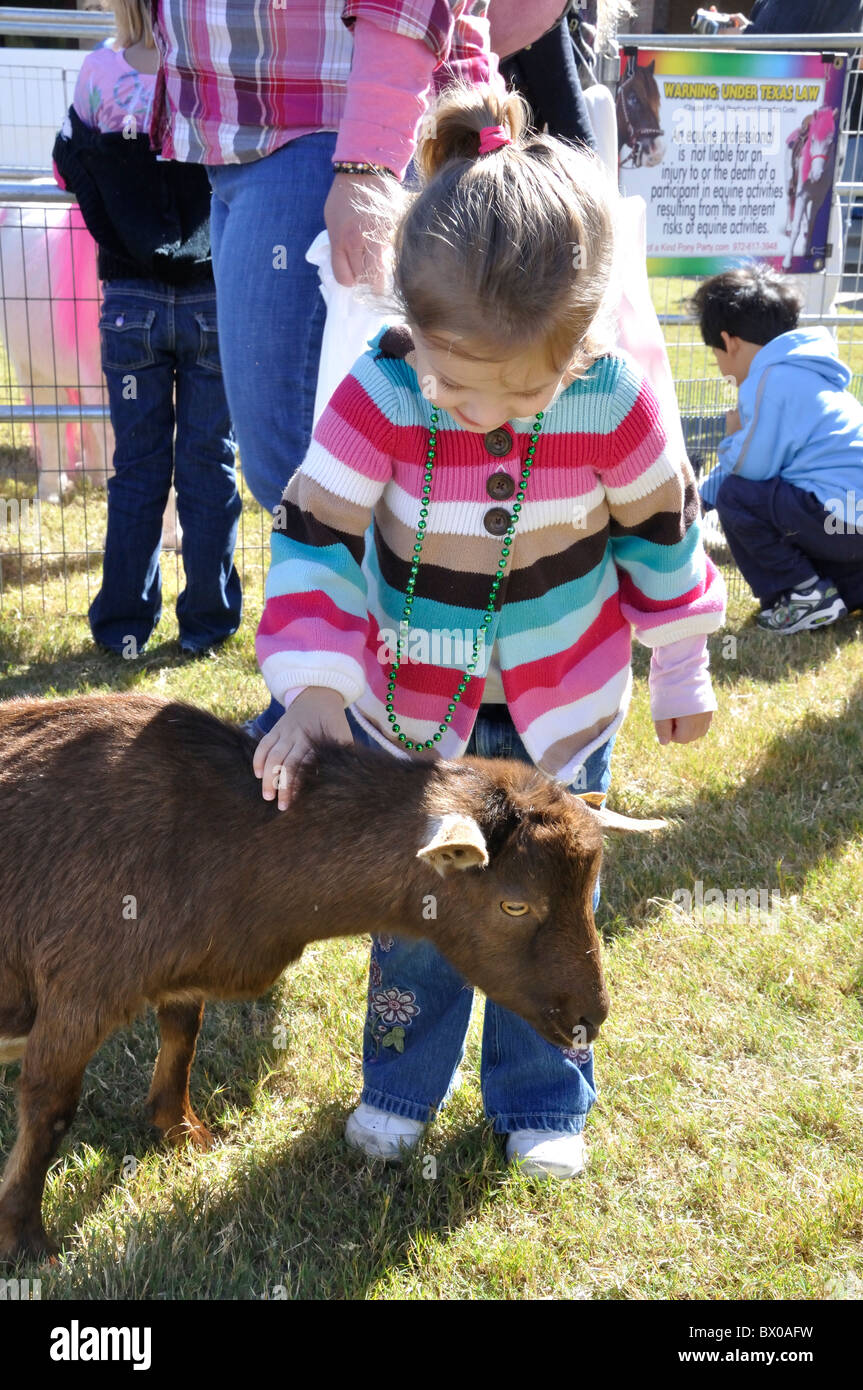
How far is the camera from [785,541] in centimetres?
668

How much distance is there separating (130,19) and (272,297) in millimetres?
1597

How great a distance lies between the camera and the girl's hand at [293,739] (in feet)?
8.54

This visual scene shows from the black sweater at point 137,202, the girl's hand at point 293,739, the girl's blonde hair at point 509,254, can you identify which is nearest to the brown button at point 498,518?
the girl's blonde hair at point 509,254

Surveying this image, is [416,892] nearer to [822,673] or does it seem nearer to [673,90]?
[822,673]

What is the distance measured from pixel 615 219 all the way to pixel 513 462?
1.68 ft

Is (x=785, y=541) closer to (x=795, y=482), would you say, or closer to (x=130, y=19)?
(x=795, y=482)

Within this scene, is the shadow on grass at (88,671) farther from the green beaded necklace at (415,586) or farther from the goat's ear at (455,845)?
the goat's ear at (455,845)

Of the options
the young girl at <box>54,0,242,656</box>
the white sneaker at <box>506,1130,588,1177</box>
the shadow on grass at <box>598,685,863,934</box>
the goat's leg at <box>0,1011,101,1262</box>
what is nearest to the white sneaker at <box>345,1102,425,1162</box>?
the white sneaker at <box>506,1130,588,1177</box>

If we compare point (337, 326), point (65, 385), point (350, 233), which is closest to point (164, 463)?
point (65, 385)

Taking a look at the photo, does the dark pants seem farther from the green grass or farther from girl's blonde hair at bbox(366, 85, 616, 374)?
girl's blonde hair at bbox(366, 85, 616, 374)

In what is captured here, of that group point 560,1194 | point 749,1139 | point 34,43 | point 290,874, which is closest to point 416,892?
point 290,874

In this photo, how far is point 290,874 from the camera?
2654mm

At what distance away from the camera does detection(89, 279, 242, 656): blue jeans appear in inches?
228

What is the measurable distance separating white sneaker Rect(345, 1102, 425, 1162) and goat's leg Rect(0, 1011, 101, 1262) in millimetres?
744
